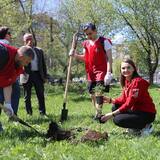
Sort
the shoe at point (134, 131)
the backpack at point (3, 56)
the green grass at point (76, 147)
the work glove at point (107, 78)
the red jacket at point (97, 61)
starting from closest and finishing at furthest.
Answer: the green grass at point (76, 147) < the backpack at point (3, 56) < the shoe at point (134, 131) < the work glove at point (107, 78) < the red jacket at point (97, 61)

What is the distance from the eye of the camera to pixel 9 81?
21.9ft

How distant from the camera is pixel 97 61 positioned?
8.73 m

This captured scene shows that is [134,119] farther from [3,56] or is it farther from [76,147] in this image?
[3,56]

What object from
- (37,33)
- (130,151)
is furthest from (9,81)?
(37,33)

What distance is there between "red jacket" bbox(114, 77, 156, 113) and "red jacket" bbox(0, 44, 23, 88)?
1701 mm

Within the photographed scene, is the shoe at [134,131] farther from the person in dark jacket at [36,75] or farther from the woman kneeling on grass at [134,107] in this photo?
the person in dark jacket at [36,75]

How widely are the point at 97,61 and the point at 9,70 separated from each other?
263 cm

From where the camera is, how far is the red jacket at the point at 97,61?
8656mm

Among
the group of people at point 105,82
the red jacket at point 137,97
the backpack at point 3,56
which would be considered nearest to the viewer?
the backpack at point 3,56

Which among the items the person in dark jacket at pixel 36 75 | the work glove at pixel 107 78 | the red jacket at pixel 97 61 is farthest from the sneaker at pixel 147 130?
the person in dark jacket at pixel 36 75

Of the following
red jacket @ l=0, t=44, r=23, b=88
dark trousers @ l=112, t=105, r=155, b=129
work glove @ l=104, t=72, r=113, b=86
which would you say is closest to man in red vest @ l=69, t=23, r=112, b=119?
work glove @ l=104, t=72, r=113, b=86

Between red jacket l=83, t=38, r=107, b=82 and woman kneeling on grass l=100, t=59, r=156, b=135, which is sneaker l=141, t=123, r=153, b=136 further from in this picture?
red jacket l=83, t=38, r=107, b=82

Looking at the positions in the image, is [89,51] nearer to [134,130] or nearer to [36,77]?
[36,77]

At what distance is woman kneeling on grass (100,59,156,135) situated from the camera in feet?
22.4
